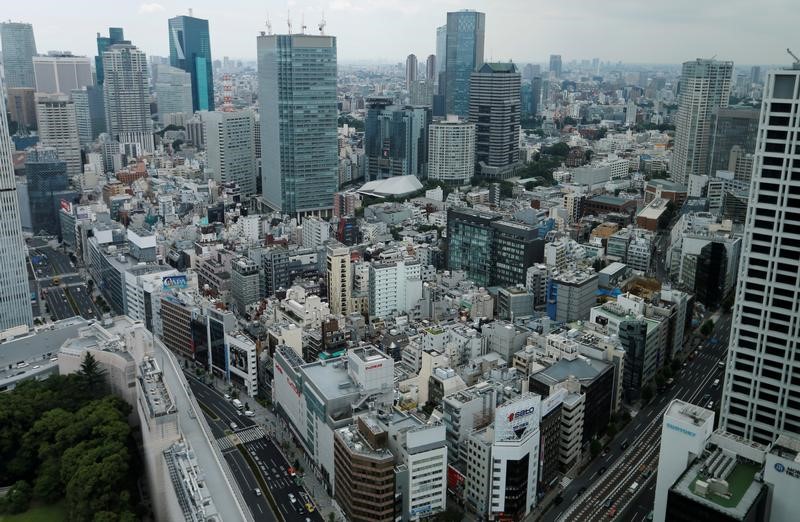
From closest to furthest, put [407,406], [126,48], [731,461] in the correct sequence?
[731,461]
[407,406]
[126,48]

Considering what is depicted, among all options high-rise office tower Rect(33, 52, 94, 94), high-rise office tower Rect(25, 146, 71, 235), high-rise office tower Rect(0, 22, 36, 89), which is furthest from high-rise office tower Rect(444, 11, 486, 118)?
high-rise office tower Rect(0, 22, 36, 89)

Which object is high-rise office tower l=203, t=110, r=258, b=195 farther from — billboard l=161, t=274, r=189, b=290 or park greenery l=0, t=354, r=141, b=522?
park greenery l=0, t=354, r=141, b=522

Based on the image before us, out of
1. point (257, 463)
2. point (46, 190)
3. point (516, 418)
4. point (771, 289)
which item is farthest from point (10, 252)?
point (771, 289)

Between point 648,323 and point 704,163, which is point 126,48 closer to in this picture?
point 704,163

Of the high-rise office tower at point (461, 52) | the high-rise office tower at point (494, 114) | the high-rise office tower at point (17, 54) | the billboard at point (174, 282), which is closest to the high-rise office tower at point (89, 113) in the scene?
the high-rise office tower at point (17, 54)

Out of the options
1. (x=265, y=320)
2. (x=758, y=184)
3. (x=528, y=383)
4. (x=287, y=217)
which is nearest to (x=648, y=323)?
(x=528, y=383)

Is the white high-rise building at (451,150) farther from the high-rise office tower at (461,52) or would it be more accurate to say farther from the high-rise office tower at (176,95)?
the high-rise office tower at (176,95)
